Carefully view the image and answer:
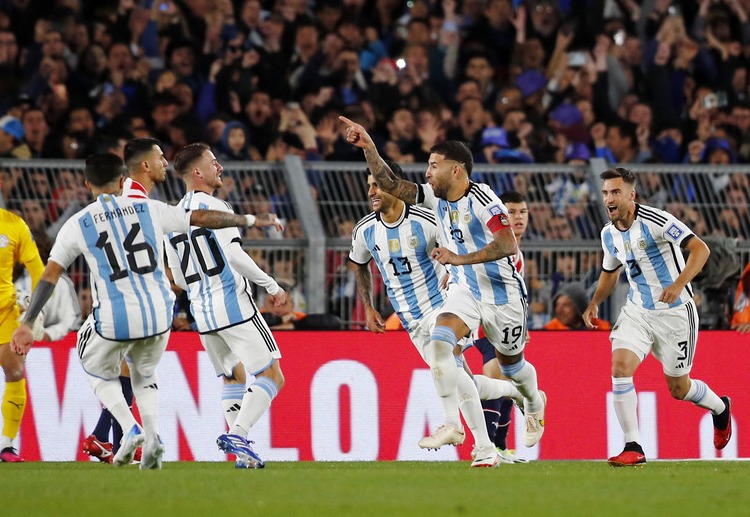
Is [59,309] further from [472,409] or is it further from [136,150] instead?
[472,409]

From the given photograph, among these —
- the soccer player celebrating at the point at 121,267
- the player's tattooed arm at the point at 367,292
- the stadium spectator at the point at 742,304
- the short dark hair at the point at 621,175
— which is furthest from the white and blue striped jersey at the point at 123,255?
the stadium spectator at the point at 742,304

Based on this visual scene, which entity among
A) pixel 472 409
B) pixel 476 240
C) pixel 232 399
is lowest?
pixel 472 409

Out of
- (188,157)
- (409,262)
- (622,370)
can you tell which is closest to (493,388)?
(622,370)

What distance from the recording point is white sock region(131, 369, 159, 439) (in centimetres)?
883

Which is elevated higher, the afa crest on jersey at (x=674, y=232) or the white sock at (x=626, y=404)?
the afa crest on jersey at (x=674, y=232)

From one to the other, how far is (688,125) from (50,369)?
29.6 ft

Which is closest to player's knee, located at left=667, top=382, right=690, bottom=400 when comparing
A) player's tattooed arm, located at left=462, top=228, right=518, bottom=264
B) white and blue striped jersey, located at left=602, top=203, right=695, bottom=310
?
white and blue striped jersey, located at left=602, top=203, right=695, bottom=310

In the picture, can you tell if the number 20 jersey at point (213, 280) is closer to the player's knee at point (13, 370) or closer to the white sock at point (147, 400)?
the white sock at point (147, 400)

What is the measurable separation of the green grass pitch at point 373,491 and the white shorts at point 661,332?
36.3 inches

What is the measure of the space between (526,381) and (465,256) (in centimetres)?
145

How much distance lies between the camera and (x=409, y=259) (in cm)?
1062

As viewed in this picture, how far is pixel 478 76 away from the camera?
17.3 meters

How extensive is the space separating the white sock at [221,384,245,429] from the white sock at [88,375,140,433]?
1434 millimetres

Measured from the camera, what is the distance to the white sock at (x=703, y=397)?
34.6 feet
